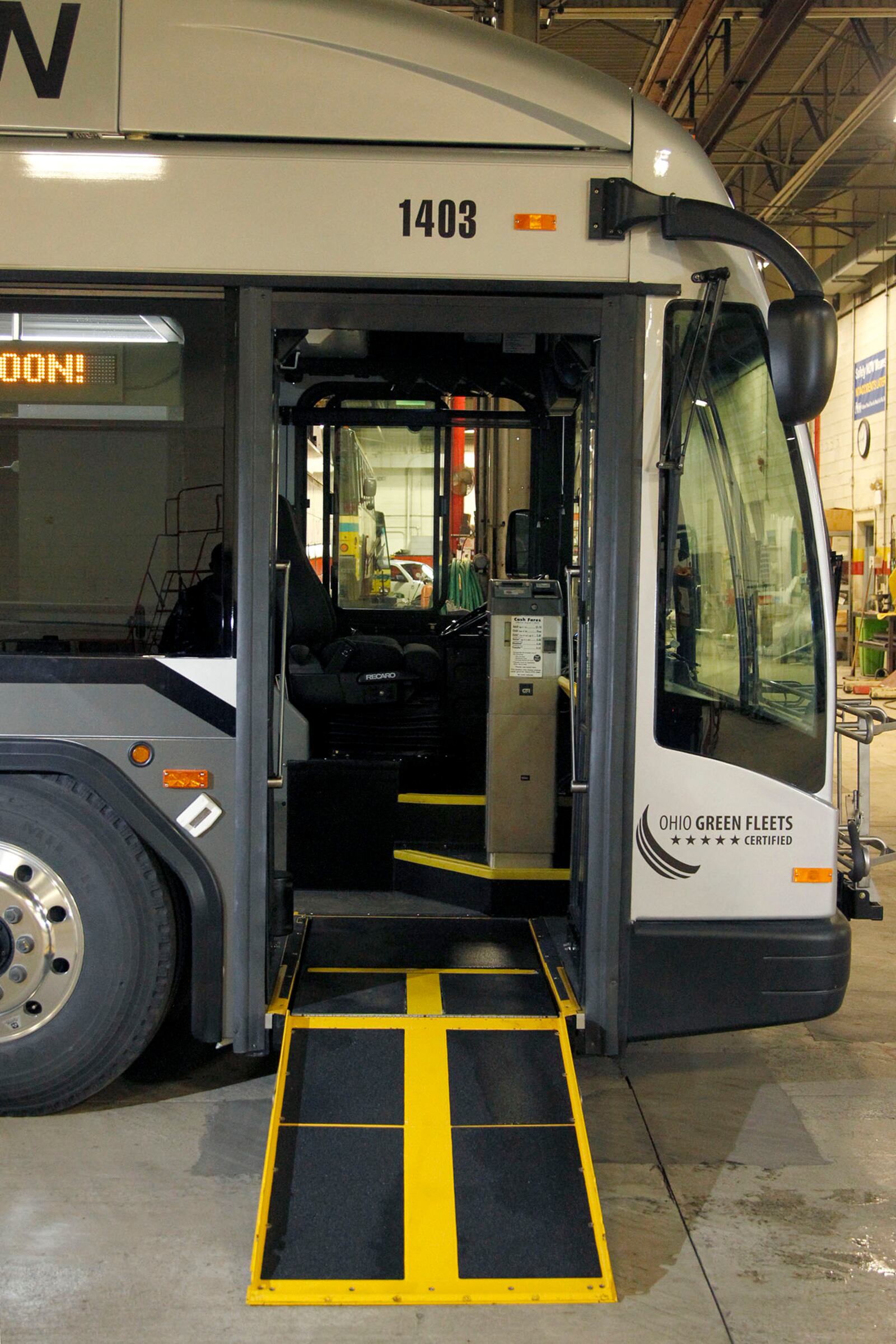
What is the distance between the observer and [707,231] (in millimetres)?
3082

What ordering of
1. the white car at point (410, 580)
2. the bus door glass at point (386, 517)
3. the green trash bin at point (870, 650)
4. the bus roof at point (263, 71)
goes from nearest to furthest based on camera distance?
the bus roof at point (263, 71) → the bus door glass at point (386, 517) → the white car at point (410, 580) → the green trash bin at point (870, 650)

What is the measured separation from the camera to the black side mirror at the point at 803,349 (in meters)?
2.90

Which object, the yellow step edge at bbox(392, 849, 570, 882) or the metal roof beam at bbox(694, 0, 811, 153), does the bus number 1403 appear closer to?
the yellow step edge at bbox(392, 849, 570, 882)

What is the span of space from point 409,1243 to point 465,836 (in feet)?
7.88

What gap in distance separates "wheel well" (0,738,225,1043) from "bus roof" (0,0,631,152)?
1.67 metres

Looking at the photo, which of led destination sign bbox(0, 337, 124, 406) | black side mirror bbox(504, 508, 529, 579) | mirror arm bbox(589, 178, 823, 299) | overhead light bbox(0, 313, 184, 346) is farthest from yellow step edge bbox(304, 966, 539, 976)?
black side mirror bbox(504, 508, 529, 579)

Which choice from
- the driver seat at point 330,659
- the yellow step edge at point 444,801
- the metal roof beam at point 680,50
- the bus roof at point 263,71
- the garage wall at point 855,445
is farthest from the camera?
the garage wall at point 855,445


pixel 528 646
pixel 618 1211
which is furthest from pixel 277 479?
pixel 618 1211

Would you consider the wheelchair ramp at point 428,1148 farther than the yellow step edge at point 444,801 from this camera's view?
No

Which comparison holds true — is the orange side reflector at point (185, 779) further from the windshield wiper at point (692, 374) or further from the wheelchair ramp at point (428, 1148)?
the windshield wiper at point (692, 374)

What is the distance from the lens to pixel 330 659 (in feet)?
18.1

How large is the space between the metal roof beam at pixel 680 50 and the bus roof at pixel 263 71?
25.8ft

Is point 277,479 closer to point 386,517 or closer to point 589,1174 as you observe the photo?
point 589,1174

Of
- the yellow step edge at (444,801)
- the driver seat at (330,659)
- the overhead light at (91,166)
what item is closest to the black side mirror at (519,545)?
the driver seat at (330,659)
